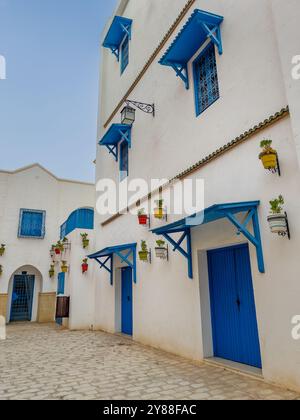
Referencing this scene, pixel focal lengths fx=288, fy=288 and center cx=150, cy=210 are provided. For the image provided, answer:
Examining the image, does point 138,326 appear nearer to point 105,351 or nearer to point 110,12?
point 105,351

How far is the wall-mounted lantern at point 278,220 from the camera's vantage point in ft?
13.6

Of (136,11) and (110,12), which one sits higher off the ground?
(110,12)

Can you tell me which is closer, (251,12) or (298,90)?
(298,90)

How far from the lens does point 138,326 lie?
8.39 meters

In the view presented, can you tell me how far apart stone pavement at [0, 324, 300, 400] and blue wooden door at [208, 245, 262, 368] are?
1.59ft

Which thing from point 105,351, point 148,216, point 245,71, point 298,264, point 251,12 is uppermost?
point 251,12

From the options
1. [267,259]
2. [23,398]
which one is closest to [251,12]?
[267,259]

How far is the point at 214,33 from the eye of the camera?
→ 6164 mm

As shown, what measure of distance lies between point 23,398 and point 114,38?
42.0 ft

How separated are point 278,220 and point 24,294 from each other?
51.8ft

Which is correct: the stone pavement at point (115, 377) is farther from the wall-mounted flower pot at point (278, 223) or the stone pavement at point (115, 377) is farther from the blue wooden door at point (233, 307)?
the wall-mounted flower pot at point (278, 223)

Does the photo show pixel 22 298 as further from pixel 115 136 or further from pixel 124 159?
pixel 115 136

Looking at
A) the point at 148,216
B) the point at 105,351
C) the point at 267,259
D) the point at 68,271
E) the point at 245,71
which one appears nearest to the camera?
the point at 267,259

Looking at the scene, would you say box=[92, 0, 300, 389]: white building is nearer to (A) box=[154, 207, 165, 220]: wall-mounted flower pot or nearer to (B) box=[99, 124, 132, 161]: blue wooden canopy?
(A) box=[154, 207, 165, 220]: wall-mounted flower pot
